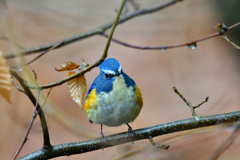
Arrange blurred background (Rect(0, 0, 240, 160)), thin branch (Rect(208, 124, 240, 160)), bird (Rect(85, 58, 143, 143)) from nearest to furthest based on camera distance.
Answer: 1. thin branch (Rect(208, 124, 240, 160))
2. bird (Rect(85, 58, 143, 143))
3. blurred background (Rect(0, 0, 240, 160))

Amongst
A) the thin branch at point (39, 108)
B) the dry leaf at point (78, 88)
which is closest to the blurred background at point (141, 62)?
the thin branch at point (39, 108)

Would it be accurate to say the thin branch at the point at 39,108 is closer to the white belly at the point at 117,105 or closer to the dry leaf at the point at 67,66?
the dry leaf at the point at 67,66

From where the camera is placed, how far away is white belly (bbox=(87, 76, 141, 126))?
2.60 meters

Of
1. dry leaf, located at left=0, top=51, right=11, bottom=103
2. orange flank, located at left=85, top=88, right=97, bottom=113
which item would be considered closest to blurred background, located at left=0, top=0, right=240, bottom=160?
orange flank, located at left=85, top=88, right=97, bottom=113

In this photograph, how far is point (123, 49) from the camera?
821cm

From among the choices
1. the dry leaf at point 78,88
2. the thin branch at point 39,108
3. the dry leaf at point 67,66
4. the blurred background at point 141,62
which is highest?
the blurred background at point 141,62

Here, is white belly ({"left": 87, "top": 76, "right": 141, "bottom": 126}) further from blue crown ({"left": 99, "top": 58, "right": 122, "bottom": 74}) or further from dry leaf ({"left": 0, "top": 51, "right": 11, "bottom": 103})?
dry leaf ({"left": 0, "top": 51, "right": 11, "bottom": 103})

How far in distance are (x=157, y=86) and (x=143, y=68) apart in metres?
0.62

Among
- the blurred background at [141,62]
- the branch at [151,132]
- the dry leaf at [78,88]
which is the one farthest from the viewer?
the blurred background at [141,62]

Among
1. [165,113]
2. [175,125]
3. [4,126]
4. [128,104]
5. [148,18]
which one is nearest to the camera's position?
[175,125]

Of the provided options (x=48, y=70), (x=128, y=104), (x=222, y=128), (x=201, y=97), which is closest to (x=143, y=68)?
(x=201, y=97)

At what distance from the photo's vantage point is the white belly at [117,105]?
260 centimetres

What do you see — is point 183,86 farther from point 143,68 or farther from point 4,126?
point 4,126

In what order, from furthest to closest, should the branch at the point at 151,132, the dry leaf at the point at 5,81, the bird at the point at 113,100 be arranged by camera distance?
the bird at the point at 113,100, the branch at the point at 151,132, the dry leaf at the point at 5,81
